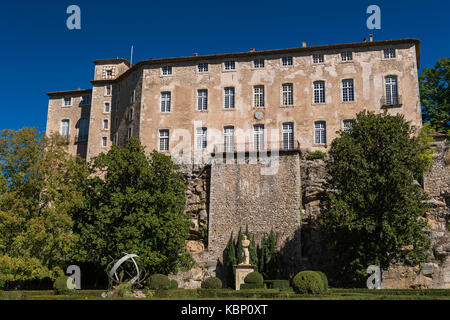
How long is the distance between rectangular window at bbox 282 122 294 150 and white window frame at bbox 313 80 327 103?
9.03ft

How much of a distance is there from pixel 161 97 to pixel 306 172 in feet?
45.8

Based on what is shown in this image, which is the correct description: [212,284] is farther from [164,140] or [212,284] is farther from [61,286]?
[164,140]

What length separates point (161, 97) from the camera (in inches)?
1567

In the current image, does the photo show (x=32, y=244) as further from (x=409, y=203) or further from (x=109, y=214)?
(x=409, y=203)

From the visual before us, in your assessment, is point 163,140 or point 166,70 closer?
point 163,140

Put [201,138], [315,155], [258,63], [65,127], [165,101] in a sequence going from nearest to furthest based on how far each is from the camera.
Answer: [315,155]
[201,138]
[258,63]
[165,101]
[65,127]

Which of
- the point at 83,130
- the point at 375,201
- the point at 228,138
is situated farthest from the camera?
the point at 83,130

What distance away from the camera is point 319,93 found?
37.3m

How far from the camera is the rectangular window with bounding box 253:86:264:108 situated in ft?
125

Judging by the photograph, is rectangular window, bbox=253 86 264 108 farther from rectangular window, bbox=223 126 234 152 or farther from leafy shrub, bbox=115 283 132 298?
leafy shrub, bbox=115 283 132 298

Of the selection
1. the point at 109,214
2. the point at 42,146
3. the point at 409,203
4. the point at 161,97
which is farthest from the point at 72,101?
the point at 409,203

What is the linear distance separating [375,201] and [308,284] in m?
8.19

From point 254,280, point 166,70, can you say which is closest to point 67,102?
point 166,70

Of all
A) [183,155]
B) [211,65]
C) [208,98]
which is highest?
[211,65]
